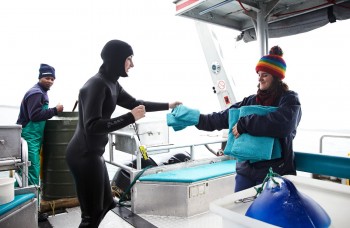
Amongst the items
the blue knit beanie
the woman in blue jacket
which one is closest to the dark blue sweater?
the blue knit beanie

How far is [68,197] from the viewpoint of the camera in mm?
3424

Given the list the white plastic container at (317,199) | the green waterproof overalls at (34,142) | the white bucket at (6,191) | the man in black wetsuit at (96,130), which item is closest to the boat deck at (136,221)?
the green waterproof overalls at (34,142)

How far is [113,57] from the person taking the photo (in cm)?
210

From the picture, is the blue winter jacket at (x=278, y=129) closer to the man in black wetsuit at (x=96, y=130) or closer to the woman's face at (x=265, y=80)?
the woman's face at (x=265, y=80)

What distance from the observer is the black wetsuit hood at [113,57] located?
82.9 inches

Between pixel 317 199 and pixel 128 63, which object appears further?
pixel 128 63

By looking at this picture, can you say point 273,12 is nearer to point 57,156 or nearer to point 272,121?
point 272,121

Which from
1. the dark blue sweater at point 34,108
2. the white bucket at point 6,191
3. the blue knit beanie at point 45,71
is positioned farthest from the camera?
the blue knit beanie at point 45,71

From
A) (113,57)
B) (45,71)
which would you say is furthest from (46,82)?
(113,57)

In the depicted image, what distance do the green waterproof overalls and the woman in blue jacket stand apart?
2.57 metres

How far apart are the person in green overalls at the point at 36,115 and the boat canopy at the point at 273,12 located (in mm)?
1933

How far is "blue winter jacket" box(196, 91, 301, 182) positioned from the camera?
5.16ft

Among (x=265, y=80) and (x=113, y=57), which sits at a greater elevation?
(x=113, y=57)

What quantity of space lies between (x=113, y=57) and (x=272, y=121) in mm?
1317
